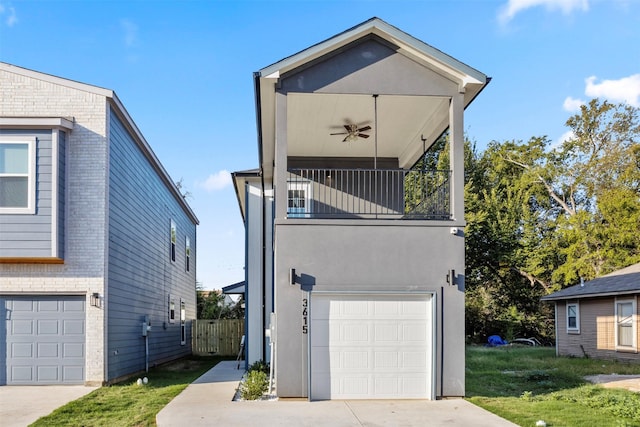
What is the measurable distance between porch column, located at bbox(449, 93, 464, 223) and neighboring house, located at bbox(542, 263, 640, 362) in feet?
28.8

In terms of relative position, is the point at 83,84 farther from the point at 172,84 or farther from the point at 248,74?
the point at 172,84

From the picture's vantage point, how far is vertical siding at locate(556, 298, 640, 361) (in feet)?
57.8

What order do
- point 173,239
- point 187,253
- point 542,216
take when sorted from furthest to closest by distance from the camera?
point 542,216 → point 187,253 → point 173,239

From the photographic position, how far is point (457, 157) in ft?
32.8

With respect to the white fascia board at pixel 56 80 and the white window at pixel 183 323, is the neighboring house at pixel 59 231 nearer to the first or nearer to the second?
the white fascia board at pixel 56 80

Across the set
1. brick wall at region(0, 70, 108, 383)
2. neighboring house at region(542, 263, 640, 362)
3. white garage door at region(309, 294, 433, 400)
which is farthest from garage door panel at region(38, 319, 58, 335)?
neighboring house at region(542, 263, 640, 362)

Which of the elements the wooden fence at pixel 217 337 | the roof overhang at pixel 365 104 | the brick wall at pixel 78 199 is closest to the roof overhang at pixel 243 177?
the roof overhang at pixel 365 104

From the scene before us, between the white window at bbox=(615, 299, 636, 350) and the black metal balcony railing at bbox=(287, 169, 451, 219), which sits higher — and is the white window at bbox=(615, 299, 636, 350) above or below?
below

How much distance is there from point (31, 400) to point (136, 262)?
5.54 m

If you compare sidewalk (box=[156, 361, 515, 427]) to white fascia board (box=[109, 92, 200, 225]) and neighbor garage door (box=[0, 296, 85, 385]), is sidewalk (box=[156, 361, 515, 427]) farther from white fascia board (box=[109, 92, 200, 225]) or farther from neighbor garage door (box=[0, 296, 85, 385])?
white fascia board (box=[109, 92, 200, 225])

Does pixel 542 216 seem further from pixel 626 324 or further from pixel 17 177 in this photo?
pixel 17 177

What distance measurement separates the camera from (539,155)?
3139cm

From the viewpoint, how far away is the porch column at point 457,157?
9945 mm

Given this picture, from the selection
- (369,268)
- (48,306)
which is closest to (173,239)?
(48,306)
